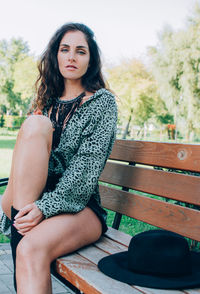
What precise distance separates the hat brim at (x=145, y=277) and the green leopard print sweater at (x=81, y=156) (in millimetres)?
376

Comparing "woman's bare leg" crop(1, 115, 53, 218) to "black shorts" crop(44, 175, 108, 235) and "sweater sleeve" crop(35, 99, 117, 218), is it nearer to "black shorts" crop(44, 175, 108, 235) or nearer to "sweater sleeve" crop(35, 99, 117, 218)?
"sweater sleeve" crop(35, 99, 117, 218)

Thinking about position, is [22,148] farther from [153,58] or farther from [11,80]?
[11,80]

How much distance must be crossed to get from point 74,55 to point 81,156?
29.2 inches

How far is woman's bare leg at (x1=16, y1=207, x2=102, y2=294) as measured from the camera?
1671 millimetres

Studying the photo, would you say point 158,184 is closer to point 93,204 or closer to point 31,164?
point 93,204

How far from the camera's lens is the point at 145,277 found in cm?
160

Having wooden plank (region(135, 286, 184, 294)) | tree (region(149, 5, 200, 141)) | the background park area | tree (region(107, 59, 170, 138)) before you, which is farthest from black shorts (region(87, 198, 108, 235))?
tree (region(107, 59, 170, 138))

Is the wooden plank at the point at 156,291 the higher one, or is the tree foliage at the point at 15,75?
the tree foliage at the point at 15,75

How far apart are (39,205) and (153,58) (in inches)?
1093

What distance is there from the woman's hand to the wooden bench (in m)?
0.21

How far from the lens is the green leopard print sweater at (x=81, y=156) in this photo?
2006mm

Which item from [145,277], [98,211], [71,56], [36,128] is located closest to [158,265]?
[145,277]

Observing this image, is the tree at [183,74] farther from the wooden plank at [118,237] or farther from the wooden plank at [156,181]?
the wooden plank at [118,237]

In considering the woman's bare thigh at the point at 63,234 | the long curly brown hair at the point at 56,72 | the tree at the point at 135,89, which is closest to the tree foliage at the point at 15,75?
the tree at the point at 135,89
